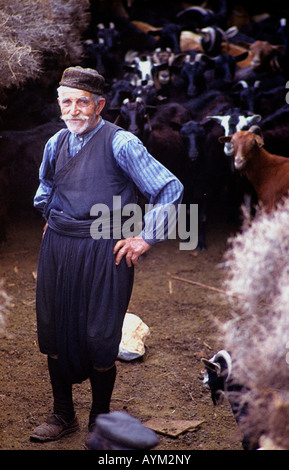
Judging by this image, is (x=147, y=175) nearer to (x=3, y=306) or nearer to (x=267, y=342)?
(x=267, y=342)

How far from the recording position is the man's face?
124 inches

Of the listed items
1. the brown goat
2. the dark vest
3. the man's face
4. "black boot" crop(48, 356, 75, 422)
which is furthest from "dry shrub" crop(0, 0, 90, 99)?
"black boot" crop(48, 356, 75, 422)

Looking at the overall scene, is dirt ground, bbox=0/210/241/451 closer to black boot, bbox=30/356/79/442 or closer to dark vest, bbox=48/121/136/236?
black boot, bbox=30/356/79/442

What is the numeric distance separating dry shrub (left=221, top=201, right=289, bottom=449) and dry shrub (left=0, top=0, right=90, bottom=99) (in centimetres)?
340

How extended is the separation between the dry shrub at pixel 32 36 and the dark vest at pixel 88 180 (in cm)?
300

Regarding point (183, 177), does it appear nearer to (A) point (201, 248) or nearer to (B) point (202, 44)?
(A) point (201, 248)

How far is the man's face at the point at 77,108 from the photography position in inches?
124

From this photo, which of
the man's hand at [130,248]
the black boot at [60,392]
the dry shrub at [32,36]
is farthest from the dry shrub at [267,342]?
the dry shrub at [32,36]

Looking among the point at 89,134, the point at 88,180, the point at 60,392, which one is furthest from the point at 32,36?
the point at 60,392

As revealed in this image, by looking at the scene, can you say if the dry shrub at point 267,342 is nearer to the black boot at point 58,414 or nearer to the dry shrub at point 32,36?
the black boot at point 58,414

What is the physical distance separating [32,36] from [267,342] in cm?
497

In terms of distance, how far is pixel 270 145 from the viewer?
770 cm

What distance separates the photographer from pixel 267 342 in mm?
3104

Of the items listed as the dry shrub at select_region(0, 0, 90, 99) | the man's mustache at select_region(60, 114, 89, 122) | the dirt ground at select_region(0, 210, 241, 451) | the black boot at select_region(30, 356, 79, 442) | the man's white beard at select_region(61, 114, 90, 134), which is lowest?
the dirt ground at select_region(0, 210, 241, 451)
